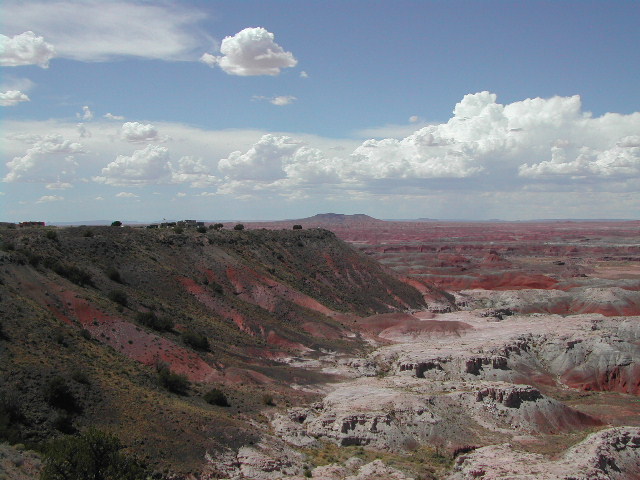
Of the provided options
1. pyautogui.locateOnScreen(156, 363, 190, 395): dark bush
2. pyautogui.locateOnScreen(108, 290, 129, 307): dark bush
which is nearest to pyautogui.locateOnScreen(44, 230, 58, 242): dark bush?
pyautogui.locateOnScreen(108, 290, 129, 307): dark bush

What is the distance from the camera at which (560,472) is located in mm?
26609

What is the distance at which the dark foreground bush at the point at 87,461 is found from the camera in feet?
70.9

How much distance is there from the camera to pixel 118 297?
47.6m

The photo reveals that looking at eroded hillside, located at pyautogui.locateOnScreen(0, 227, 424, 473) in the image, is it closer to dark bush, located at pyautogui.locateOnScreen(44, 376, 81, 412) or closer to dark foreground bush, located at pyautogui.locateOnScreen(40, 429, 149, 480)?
dark bush, located at pyautogui.locateOnScreen(44, 376, 81, 412)

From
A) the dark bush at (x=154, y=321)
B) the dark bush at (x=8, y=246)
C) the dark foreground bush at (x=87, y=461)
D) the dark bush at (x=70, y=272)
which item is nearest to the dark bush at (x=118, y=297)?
the dark bush at (x=154, y=321)

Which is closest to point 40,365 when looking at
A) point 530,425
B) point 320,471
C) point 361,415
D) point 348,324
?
point 320,471

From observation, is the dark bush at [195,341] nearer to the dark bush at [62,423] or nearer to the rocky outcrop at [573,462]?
the dark bush at [62,423]

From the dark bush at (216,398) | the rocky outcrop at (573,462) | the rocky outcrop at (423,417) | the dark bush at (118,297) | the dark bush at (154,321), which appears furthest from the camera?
the dark bush at (118,297)

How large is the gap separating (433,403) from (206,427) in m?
15.5

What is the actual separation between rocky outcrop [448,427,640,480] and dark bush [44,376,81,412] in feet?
65.4

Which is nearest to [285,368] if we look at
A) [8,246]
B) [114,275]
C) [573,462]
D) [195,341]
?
[195,341]

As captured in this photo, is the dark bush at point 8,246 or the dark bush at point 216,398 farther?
the dark bush at point 8,246

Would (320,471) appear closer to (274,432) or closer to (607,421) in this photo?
(274,432)

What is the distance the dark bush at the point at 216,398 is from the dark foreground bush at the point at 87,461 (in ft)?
38.8
